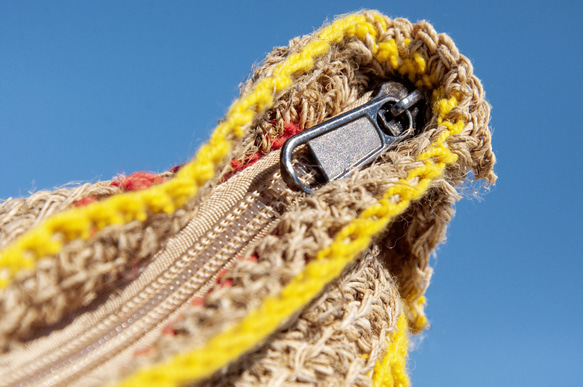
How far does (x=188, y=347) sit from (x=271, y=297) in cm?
10

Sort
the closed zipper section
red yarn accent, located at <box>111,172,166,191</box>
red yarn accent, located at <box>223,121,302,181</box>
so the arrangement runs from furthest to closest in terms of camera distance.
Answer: red yarn accent, located at <box>223,121,302,181</box>
red yarn accent, located at <box>111,172,166,191</box>
the closed zipper section

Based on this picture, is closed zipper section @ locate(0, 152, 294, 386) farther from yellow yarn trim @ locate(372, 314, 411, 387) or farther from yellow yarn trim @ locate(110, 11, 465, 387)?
yellow yarn trim @ locate(372, 314, 411, 387)

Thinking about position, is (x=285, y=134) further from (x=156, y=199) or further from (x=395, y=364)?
(x=395, y=364)

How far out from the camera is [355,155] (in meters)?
0.81

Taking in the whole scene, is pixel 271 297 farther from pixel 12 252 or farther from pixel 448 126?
pixel 448 126

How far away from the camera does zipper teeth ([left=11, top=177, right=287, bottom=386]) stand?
60cm

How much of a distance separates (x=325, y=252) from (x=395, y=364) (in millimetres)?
309

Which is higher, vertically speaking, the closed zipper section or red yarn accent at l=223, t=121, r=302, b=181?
red yarn accent at l=223, t=121, r=302, b=181

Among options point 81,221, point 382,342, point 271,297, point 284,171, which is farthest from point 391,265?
point 81,221

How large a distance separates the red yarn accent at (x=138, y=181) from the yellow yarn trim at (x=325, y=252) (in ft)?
0.77

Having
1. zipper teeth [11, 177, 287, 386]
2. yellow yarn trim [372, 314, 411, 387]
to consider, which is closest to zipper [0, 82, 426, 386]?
zipper teeth [11, 177, 287, 386]

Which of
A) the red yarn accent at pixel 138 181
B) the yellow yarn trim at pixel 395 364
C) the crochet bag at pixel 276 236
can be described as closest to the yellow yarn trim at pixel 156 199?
the crochet bag at pixel 276 236

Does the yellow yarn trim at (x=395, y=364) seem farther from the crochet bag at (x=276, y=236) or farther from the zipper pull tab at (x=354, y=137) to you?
the zipper pull tab at (x=354, y=137)

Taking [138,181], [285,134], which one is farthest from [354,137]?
[138,181]
